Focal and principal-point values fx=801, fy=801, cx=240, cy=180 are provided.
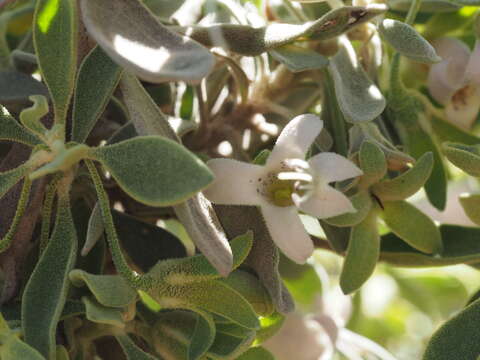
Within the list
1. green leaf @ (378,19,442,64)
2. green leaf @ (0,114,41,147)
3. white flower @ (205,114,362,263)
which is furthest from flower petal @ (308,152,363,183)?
green leaf @ (0,114,41,147)

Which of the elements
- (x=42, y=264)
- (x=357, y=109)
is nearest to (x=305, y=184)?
(x=357, y=109)

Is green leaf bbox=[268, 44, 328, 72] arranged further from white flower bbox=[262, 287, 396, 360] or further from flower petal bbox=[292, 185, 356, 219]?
white flower bbox=[262, 287, 396, 360]

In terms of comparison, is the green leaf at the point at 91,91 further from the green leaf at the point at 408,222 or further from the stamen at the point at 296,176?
the green leaf at the point at 408,222

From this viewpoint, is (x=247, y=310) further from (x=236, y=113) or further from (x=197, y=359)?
(x=236, y=113)

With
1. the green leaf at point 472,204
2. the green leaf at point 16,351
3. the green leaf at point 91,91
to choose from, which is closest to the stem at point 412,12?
the green leaf at point 472,204

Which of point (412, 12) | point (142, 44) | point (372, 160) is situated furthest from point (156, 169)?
point (412, 12)

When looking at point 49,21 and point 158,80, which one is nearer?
point 158,80

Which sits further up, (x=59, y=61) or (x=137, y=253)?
(x=59, y=61)
